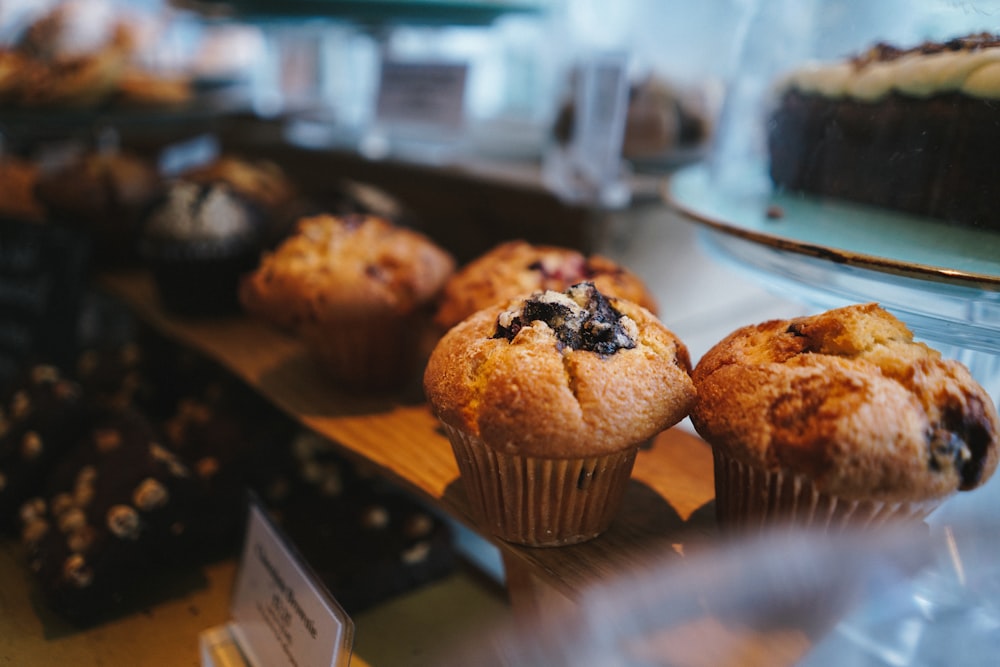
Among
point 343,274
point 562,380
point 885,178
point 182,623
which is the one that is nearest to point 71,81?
point 343,274

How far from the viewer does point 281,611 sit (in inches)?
48.9

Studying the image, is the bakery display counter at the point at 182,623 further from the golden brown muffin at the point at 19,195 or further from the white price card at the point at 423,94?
the golden brown muffin at the point at 19,195

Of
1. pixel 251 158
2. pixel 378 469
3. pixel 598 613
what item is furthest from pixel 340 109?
pixel 598 613

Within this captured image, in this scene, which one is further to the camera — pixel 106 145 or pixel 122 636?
pixel 106 145

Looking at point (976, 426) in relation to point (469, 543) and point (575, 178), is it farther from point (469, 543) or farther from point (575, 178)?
point (469, 543)

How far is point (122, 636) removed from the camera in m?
1.38

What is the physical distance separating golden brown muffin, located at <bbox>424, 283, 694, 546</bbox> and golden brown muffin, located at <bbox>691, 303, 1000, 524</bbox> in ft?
0.36

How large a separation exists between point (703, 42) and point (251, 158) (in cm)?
193

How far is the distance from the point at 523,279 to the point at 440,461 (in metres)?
0.40

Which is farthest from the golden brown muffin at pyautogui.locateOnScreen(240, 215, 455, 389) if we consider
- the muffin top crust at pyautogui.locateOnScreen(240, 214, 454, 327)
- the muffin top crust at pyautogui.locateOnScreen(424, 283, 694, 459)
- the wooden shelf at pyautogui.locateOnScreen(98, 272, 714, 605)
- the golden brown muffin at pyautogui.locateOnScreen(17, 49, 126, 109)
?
the golden brown muffin at pyautogui.locateOnScreen(17, 49, 126, 109)

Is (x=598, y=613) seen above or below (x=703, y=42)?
below

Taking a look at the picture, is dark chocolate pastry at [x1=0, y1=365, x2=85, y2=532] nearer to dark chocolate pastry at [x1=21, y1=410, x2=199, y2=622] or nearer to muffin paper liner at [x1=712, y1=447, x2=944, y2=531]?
dark chocolate pastry at [x1=21, y1=410, x2=199, y2=622]

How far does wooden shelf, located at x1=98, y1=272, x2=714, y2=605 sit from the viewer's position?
1075 mm

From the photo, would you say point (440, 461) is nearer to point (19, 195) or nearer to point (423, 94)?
point (423, 94)
